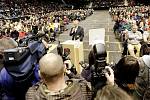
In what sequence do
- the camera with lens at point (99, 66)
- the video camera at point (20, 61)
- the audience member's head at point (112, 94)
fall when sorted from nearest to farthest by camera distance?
the audience member's head at point (112, 94) < the camera with lens at point (99, 66) < the video camera at point (20, 61)

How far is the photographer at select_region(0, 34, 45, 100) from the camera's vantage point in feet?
12.1

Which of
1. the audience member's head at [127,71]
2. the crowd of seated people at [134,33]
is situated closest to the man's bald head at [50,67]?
the audience member's head at [127,71]

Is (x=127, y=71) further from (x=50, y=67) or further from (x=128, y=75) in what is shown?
(x=50, y=67)

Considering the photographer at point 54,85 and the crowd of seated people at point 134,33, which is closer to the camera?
the photographer at point 54,85

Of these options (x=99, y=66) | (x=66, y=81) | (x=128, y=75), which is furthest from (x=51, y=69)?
(x=128, y=75)

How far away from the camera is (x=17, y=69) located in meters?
3.71

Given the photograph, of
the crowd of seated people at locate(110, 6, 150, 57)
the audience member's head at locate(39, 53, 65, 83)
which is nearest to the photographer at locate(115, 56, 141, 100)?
the audience member's head at locate(39, 53, 65, 83)

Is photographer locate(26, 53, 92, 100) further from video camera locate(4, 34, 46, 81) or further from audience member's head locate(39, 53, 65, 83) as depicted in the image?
video camera locate(4, 34, 46, 81)

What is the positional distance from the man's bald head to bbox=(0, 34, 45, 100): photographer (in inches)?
20.1

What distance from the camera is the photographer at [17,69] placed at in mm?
3674

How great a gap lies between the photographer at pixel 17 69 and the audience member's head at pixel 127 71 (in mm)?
920

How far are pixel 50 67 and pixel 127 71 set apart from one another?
3.00 ft

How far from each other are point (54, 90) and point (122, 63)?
908mm

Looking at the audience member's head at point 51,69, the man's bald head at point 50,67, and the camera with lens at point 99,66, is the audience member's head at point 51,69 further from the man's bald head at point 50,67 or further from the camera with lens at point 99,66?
the camera with lens at point 99,66
